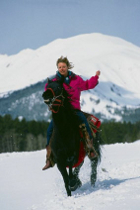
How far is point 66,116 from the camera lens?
759cm

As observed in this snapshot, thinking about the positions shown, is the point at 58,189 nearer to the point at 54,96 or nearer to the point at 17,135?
the point at 54,96

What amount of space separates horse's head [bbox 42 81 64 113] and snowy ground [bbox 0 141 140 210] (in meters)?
2.12

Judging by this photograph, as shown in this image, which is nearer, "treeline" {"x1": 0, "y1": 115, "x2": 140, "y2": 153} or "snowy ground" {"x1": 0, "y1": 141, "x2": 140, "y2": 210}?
"snowy ground" {"x1": 0, "y1": 141, "x2": 140, "y2": 210}

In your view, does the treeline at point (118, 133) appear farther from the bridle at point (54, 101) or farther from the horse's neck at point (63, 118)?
Answer: the bridle at point (54, 101)

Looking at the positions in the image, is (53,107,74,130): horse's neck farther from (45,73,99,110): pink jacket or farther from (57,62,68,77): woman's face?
(57,62,68,77): woman's face

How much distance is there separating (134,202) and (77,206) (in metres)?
1.22

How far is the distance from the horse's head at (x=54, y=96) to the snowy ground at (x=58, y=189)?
212 centimetres

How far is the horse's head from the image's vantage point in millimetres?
6652

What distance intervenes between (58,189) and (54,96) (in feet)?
14.3

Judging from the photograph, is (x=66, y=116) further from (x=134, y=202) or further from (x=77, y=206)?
(x=134, y=202)

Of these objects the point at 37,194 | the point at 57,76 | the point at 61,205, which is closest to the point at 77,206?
the point at 61,205

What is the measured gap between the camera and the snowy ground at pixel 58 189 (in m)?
6.43

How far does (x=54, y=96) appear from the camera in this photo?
6.84 m

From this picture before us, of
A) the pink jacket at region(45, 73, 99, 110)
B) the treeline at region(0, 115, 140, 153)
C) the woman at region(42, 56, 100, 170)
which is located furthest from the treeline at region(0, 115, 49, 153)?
the pink jacket at region(45, 73, 99, 110)
